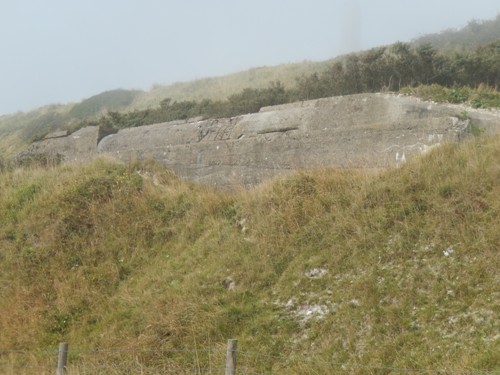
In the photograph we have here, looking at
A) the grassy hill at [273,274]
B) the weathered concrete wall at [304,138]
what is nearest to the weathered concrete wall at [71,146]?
the weathered concrete wall at [304,138]

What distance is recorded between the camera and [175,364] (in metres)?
6.43

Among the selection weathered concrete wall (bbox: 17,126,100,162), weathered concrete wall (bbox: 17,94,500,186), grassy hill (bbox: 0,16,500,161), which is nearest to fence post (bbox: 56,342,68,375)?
weathered concrete wall (bbox: 17,94,500,186)

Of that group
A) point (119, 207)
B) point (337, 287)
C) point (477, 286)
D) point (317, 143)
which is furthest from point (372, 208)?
point (119, 207)

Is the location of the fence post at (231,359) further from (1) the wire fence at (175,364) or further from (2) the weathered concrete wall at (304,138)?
(2) the weathered concrete wall at (304,138)

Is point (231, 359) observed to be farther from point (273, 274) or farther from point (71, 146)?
point (71, 146)

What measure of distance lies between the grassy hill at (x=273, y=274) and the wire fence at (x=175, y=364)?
0.02m

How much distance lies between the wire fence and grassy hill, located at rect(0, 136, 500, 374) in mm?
23

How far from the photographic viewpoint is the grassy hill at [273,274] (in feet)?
19.0

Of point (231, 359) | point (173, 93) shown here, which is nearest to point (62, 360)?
point (231, 359)

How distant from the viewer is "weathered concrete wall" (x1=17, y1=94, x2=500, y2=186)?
9.22 metres

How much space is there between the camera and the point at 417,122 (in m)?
9.28

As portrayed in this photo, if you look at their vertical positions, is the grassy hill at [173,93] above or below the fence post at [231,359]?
above

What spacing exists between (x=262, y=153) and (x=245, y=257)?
3.23m

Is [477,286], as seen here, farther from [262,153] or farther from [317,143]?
[262,153]
